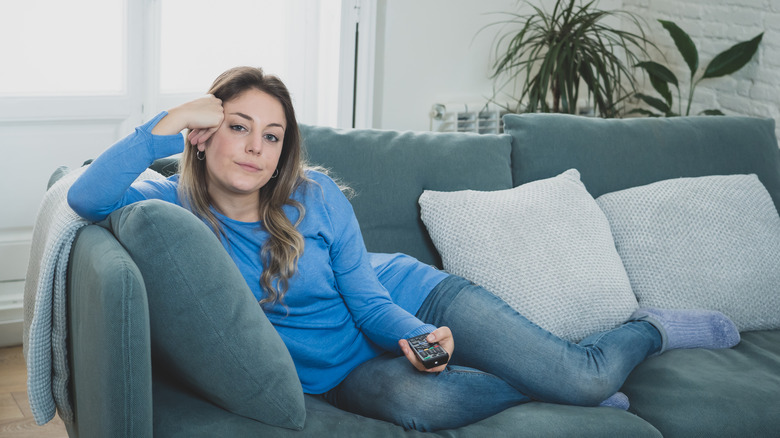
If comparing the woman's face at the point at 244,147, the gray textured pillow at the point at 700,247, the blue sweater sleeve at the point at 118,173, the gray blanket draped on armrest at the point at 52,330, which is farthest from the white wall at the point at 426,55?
the gray blanket draped on armrest at the point at 52,330

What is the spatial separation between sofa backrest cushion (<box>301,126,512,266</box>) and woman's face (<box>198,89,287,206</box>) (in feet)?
1.36

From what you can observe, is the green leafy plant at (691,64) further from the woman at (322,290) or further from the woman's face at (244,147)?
the woman's face at (244,147)

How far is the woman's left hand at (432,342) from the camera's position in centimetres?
156

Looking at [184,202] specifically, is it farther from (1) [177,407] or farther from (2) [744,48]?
(2) [744,48]

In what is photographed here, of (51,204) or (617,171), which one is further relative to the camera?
(617,171)

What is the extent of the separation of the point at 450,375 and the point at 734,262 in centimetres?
100

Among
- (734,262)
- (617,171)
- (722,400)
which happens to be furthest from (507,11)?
(722,400)

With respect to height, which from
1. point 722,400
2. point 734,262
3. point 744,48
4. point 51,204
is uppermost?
point 744,48

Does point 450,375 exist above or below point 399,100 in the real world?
below

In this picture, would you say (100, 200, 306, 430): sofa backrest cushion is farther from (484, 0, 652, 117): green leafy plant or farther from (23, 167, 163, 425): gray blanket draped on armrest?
(484, 0, 652, 117): green leafy plant

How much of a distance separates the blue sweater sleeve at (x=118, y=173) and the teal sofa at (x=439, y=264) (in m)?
0.05

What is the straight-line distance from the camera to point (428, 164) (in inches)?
86.1

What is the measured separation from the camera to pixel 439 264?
2.19m

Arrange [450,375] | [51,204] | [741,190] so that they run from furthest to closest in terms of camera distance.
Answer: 1. [741,190]
2. [51,204]
3. [450,375]
